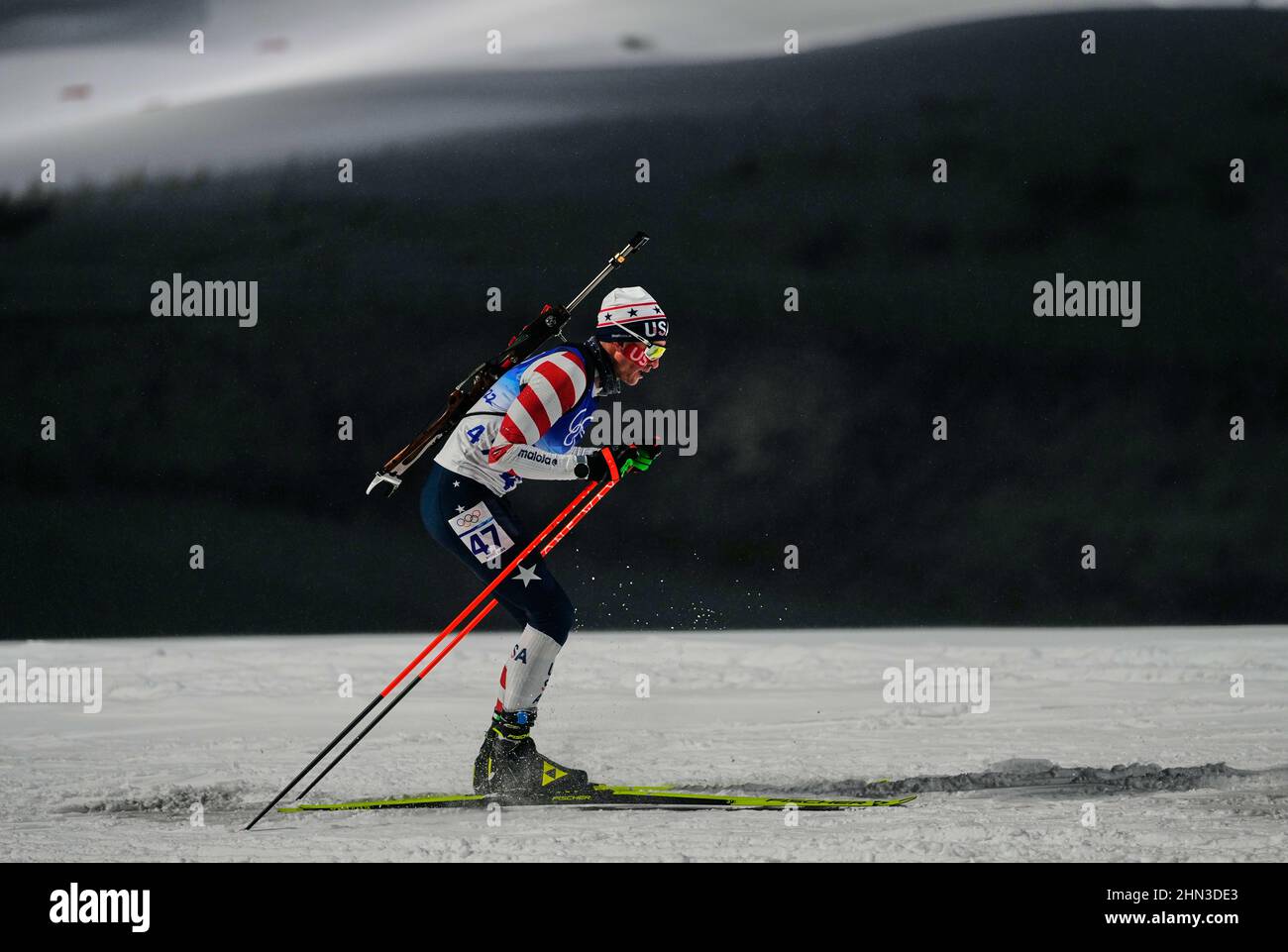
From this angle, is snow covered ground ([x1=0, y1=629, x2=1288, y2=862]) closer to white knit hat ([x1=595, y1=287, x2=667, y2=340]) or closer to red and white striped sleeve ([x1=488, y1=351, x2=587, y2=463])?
red and white striped sleeve ([x1=488, y1=351, x2=587, y2=463])

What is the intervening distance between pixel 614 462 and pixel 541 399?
0.32 meters

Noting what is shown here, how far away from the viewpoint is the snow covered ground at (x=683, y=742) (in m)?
4.15

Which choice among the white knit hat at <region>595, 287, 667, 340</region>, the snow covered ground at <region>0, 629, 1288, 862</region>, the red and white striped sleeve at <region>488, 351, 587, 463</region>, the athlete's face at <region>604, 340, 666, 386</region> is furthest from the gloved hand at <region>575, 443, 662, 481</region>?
the snow covered ground at <region>0, 629, 1288, 862</region>

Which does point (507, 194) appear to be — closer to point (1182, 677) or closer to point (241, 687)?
point (241, 687)

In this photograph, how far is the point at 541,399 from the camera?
4426 millimetres

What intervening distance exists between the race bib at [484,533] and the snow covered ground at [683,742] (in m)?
0.89

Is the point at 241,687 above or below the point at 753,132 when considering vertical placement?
below

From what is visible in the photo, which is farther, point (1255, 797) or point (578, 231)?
point (578, 231)

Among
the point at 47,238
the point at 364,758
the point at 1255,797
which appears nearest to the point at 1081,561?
the point at 1255,797

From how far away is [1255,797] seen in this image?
4.71 metres

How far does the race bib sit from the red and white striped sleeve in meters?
0.19

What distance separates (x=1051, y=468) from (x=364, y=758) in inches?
204

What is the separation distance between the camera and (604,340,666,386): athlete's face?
15.3 feet

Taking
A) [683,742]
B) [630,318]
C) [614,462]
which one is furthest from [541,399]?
[683,742]
